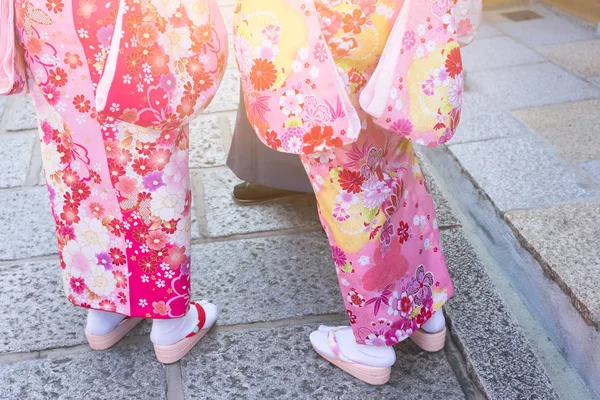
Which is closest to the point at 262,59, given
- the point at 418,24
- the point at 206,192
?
the point at 418,24

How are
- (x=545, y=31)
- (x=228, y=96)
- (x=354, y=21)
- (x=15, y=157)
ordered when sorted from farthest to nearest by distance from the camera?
(x=545, y=31) → (x=228, y=96) → (x=15, y=157) → (x=354, y=21)

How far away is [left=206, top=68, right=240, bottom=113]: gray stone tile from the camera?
3111mm

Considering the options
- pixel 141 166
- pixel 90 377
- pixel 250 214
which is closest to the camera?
pixel 141 166

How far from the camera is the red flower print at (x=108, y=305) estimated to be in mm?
1625

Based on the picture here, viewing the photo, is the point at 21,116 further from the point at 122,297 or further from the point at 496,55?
the point at 496,55

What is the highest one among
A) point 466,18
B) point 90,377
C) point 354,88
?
point 466,18

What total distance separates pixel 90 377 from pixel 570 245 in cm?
144

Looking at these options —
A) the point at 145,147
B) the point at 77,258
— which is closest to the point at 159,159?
the point at 145,147

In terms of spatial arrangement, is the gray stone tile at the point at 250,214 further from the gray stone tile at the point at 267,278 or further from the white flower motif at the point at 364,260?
the white flower motif at the point at 364,260

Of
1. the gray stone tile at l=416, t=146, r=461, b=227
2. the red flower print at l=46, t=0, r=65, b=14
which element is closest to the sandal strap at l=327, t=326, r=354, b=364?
the gray stone tile at l=416, t=146, r=461, b=227

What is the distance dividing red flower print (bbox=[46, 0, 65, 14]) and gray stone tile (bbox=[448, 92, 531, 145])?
1.69m

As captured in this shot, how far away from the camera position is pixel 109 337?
1.71 m

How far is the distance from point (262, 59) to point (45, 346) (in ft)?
3.62

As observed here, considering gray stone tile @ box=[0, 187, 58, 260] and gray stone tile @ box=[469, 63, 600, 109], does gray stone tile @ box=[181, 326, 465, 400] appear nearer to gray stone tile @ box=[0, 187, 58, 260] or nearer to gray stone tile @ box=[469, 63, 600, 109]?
gray stone tile @ box=[0, 187, 58, 260]
